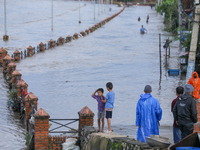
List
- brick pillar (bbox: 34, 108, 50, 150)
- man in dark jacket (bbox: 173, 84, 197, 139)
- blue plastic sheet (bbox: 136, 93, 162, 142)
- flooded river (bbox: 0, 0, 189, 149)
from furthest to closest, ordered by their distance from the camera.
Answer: flooded river (bbox: 0, 0, 189, 149) < brick pillar (bbox: 34, 108, 50, 150) < blue plastic sheet (bbox: 136, 93, 162, 142) < man in dark jacket (bbox: 173, 84, 197, 139)

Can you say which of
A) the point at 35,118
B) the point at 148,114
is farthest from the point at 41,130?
the point at 148,114

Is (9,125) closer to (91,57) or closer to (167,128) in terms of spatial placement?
(167,128)

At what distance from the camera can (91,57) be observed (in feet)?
91.8

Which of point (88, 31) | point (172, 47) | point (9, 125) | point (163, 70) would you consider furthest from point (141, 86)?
point (88, 31)

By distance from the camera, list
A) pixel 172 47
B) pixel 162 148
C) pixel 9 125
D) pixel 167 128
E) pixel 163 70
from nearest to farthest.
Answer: pixel 162 148
pixel 167 128
pixel 9 125
pixel 163 70
pixel 172 47

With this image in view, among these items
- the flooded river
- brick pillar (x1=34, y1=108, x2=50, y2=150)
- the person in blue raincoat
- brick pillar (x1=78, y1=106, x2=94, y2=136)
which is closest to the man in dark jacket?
the person in blue raincoat

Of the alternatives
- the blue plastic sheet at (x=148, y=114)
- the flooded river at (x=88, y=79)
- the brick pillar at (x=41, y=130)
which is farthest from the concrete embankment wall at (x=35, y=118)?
the blue plastic sheet at (x=148, y=114)

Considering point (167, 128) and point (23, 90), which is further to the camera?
point (23, 90)

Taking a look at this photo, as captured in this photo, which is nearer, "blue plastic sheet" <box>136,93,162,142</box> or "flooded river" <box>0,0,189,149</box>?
"blue plastic sheet" <box>136,93,162,142</box>

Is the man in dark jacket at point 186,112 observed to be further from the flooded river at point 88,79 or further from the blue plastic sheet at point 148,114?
the flooded river at point 88,79

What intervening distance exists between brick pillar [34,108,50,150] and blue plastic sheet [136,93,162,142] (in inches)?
117

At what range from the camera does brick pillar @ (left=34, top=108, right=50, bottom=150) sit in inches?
369

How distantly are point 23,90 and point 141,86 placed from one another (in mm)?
7124

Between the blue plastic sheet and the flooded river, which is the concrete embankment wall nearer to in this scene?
the flooded river
